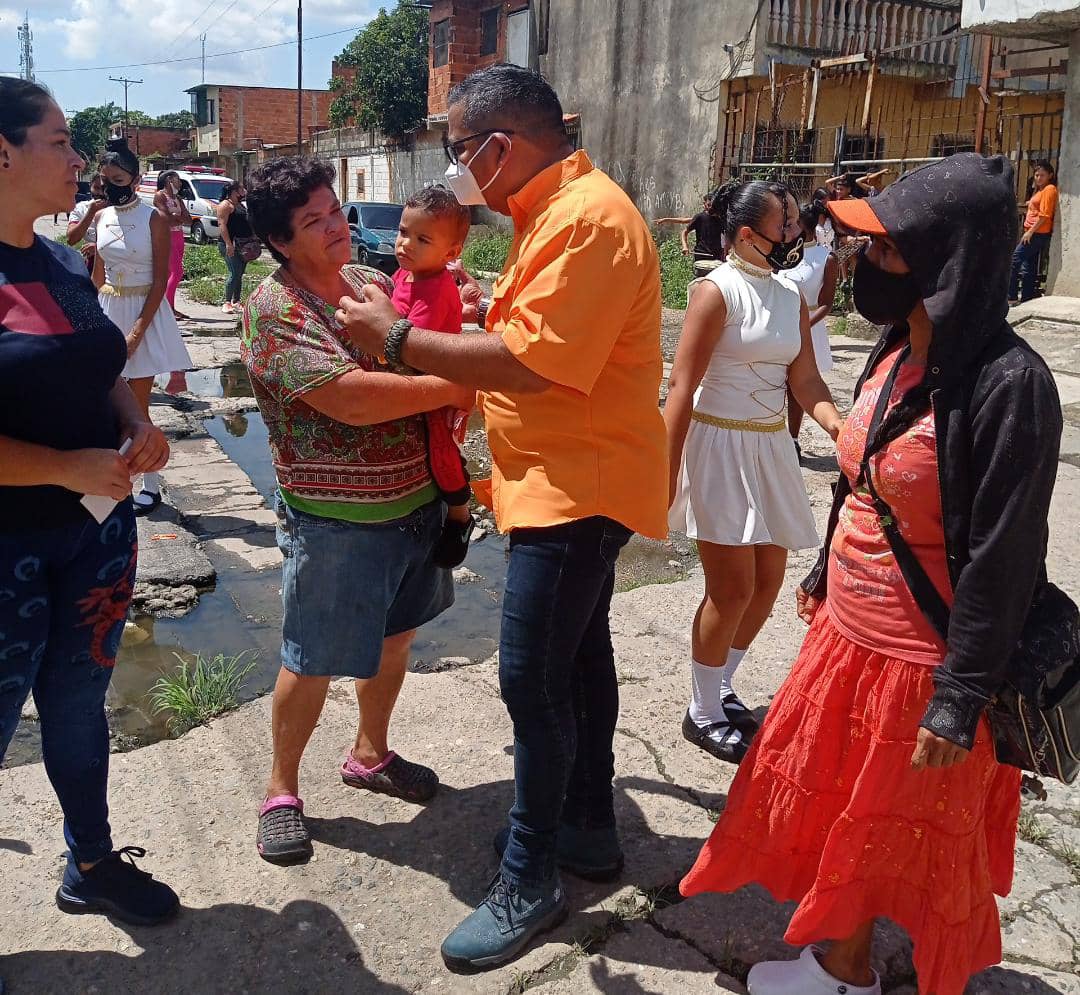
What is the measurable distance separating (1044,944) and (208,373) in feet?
30.8

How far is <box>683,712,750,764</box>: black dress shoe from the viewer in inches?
131

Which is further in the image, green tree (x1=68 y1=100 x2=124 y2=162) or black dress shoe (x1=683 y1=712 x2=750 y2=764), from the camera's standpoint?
green tree (x1=68 y1=100 x2=124 y2=162)

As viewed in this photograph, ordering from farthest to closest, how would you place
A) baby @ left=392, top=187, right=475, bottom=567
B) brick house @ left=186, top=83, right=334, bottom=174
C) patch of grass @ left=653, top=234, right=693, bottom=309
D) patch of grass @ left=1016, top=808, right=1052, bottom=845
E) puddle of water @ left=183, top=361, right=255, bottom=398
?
brick house @ left=186, top=83, right=334, bottom=174, patch of grass @ left=653, top=234, right=693, bottom=309, puddle of water @ left=183, top=361, right=255, bottom=398, patch of grass @ left=1016, top=808, right=1052, bottom=845, baby @ left=392, top=187, right=475, bottom=567

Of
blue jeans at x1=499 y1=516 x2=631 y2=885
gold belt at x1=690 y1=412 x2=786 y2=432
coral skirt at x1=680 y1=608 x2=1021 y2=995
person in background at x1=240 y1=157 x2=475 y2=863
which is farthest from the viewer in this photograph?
gold belt at x1=690 y1=412 x2=786 y2=432

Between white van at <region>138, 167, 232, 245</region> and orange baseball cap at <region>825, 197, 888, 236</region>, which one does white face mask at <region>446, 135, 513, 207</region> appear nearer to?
orange baseball cap at <region>825, 197, 888, 236</region>

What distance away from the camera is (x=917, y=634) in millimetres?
2088

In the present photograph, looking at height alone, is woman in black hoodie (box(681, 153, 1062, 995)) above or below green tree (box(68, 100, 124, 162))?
below

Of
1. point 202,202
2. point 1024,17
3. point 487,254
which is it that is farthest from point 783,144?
point 202,202

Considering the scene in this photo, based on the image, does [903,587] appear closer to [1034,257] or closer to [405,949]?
[405,949]

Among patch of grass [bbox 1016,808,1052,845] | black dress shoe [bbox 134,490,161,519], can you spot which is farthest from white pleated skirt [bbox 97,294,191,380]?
patch of grass [bbox 1016,808,1052,845]

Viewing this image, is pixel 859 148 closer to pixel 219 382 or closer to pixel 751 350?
pixel 219 382

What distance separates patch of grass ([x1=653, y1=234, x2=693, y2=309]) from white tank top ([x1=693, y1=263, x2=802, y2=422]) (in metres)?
12.5

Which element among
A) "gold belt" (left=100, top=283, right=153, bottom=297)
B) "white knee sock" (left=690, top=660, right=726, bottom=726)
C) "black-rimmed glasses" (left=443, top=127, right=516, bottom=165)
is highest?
"black-rimmed glasses" (left=443, top=127, right=516, bottom=165)

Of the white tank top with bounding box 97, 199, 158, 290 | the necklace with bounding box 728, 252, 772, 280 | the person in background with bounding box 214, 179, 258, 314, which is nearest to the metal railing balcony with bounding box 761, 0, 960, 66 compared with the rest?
the person in background with bounding box 214, 179, 258, 314
